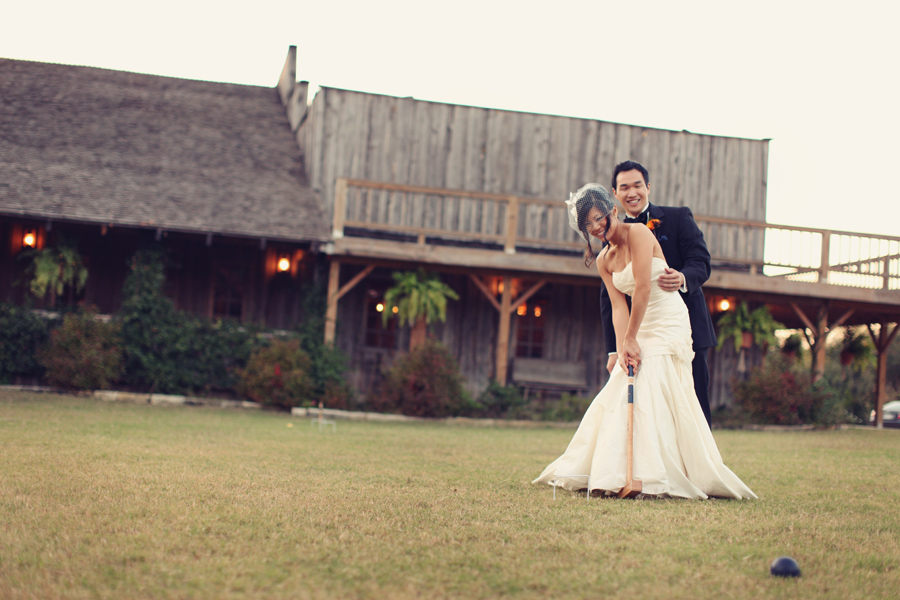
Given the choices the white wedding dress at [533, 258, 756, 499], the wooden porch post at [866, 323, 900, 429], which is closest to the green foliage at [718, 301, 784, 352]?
the wooden porch post at [866, 323, 900, 429]

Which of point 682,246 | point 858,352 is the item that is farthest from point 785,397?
point 682,246

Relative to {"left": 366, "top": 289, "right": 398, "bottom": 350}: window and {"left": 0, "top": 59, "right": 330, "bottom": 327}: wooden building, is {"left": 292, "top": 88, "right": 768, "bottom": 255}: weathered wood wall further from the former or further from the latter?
{"left": 366, "top": 289, "right": 398, "bottom": 350}: window

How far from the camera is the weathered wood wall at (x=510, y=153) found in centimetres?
1756

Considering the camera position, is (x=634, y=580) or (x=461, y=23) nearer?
(x=634, y=580)

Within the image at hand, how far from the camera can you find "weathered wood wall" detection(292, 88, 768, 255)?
17.6 metres

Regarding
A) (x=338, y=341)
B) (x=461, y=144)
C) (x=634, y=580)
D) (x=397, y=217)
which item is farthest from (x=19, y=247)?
(x=634, y=580)

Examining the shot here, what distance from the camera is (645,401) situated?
4.77 meters

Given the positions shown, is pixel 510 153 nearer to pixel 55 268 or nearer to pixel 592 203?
pixel 55 268

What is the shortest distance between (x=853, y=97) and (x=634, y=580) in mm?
20254

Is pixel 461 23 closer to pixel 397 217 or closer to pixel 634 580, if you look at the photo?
pixel 397 217

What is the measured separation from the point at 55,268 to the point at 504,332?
8492 millimetres

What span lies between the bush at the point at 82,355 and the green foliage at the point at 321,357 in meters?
3.41

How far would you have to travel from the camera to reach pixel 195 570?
8.78 feet

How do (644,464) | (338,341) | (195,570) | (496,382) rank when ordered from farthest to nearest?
(338,341) → (496,382) → (644,464) → (195,570)
